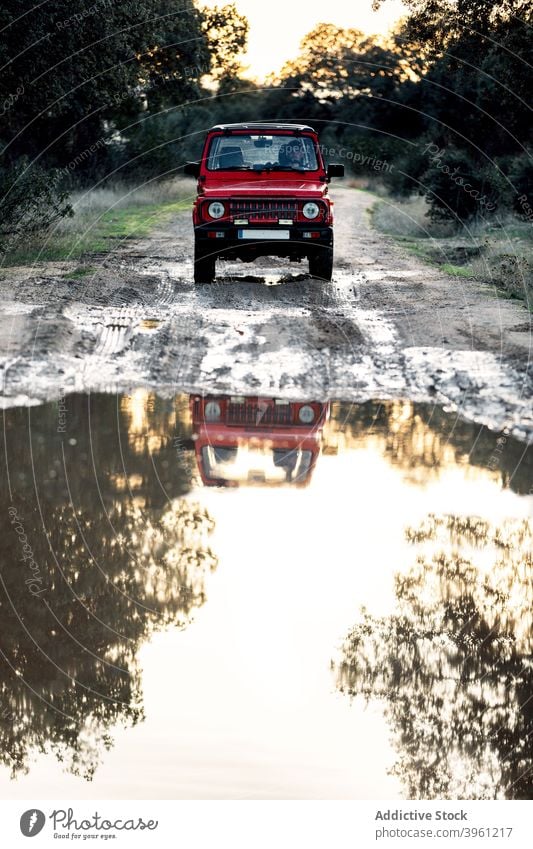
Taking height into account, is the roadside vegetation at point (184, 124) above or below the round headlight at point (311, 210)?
above

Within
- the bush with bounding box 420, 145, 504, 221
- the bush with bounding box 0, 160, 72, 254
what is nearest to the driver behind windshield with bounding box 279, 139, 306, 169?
the bush with bounding box 0, 160, 72, 254

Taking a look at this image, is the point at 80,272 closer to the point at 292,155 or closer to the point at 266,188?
the point at 266,188

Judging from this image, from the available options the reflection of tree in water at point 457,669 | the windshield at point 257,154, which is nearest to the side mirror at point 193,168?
the windshield at point 257,154

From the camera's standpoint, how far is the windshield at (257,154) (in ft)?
52.9

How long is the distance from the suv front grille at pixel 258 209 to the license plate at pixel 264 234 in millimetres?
170

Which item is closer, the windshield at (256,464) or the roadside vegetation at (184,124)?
the windshield at (256,464)

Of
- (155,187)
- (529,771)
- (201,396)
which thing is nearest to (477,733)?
(529,771)

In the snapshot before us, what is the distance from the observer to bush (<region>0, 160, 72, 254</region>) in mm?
18909

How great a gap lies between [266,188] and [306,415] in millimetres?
6788

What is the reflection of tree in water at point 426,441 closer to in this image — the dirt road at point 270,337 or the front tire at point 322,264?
the dirt road at point 270,337

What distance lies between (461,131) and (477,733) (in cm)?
3486

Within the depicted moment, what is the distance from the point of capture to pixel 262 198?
1499 cm

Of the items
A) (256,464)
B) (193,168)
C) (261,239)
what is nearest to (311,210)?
(261,239)

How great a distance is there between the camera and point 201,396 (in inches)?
392
